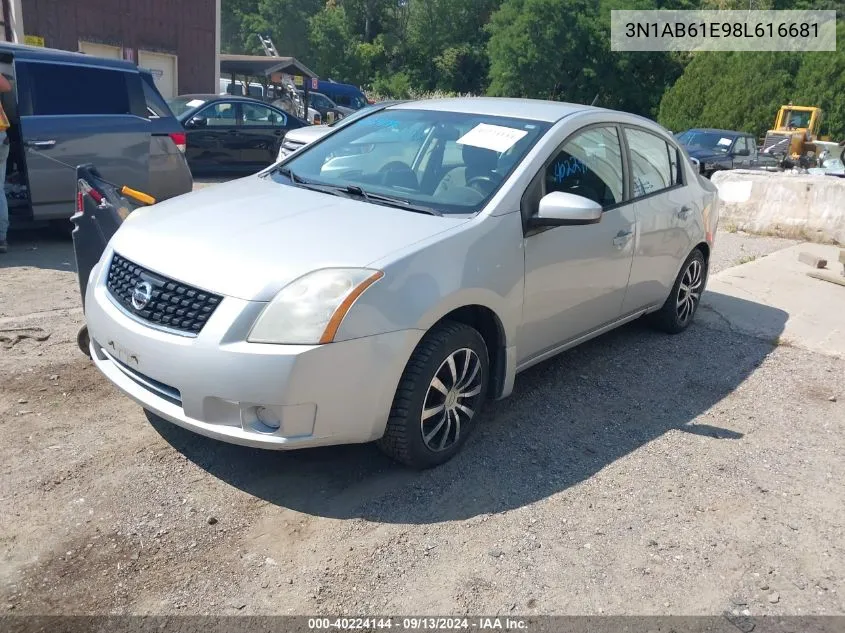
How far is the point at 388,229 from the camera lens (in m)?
3.58

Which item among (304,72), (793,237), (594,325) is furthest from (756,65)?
(594,325)

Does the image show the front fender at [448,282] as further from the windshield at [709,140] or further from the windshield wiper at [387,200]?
the windshield at [709,140]

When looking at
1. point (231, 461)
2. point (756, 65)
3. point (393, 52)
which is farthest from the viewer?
point (393, 52)

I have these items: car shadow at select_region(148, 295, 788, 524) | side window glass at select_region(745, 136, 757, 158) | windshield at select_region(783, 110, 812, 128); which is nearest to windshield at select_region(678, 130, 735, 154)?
side window glass at select_region(745, 136, 757, 158)

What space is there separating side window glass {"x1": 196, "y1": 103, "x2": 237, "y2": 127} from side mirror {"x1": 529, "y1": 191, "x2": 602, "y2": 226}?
1062 cm

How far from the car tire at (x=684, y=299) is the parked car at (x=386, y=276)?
732 millimetres

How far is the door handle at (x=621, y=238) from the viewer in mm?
4691

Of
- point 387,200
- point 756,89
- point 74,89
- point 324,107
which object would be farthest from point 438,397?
point 756,89

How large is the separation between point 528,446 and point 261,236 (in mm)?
1720

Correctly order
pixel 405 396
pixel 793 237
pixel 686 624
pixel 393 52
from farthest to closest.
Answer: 1. pixel 393 52
2. pixel 793 237
3. pixel 405 396
4. pixel 686 624

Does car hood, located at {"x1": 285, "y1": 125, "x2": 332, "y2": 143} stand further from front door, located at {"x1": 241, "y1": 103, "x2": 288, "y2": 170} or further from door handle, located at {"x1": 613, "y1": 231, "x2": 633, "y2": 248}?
door handle, located at {"x1": 613, "y1": 231, "x2": 633, "y2": 248}

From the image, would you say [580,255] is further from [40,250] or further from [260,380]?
[40,250]

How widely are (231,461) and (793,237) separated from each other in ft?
31.2

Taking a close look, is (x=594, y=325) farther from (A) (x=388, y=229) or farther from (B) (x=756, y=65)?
(B) (x=756, y=65)
